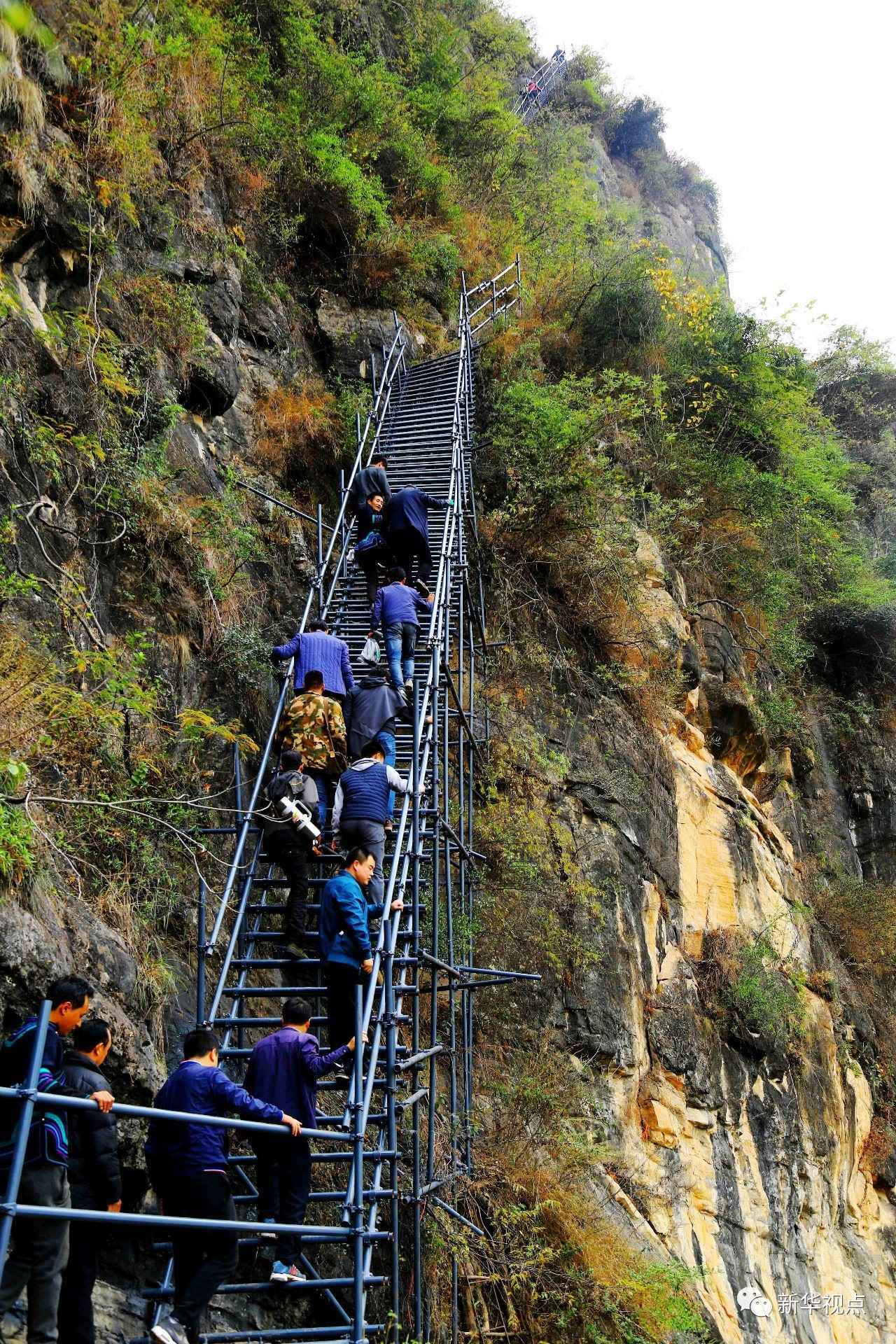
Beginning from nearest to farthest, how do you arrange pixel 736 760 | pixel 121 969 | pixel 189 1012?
pixel 121 969
pixel 189 1012
pixel 736 760

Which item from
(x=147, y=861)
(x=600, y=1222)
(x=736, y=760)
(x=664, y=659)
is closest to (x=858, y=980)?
(x=736, y=760)

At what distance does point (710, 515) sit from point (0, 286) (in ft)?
38.6

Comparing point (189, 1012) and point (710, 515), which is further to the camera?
point (710, 515)

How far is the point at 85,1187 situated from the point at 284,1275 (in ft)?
3.56

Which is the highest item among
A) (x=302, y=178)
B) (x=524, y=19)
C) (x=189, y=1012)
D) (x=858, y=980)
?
(x=524, y=19)

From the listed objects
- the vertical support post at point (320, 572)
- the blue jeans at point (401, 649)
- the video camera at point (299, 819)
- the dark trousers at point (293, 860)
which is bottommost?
the dark trousers at point (293, 860)

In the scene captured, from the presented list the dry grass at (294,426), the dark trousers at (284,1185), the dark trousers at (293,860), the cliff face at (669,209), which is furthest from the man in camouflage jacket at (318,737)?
the cliff face at (669,209)

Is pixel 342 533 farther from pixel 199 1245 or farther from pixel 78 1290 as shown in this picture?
pixel 78 1290

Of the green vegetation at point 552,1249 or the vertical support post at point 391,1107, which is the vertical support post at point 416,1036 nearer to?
the vertical support post at point 391,1107

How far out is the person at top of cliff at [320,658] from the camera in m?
7.50

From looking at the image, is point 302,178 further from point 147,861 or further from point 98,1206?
point 98,1206

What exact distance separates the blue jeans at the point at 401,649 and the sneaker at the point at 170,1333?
4894mm

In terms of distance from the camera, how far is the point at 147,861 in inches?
245

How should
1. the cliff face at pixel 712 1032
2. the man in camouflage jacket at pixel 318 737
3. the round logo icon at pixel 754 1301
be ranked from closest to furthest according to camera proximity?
the man in camouflage jacket at pixel 318 737, the cliff face at pixel 712 1032, the round logo icon at pixel 754 1301
